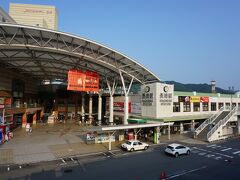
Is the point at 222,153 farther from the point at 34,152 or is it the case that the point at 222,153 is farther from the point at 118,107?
the point at 118,107

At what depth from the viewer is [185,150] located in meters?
28.3

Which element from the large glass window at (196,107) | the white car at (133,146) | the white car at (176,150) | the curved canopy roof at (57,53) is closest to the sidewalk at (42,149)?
the white car at (133,146)

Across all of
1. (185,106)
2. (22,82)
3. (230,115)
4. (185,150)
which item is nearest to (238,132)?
(230,115)

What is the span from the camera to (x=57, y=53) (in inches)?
1436

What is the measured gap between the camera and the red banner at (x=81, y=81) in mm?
37219

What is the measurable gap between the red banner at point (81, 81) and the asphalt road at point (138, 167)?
46.9 feet

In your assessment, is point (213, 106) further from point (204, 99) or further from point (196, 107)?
point (196, 107)

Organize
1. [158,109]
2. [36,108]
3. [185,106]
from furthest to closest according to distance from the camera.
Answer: [36,108], [185,106], [158,109]

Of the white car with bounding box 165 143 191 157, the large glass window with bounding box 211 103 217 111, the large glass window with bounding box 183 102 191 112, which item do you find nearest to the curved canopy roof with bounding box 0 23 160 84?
the large glass window with bounding box 183 102 191 112

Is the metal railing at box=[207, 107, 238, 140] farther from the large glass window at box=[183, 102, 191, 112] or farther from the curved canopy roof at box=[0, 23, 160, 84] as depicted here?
the curved canopy roof at box=[0, 23, 160, 84]

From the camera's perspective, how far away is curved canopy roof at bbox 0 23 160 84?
101 feet

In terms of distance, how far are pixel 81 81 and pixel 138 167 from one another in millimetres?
20992

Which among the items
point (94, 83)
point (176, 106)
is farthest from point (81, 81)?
point (176, 106)

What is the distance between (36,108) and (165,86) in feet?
127
